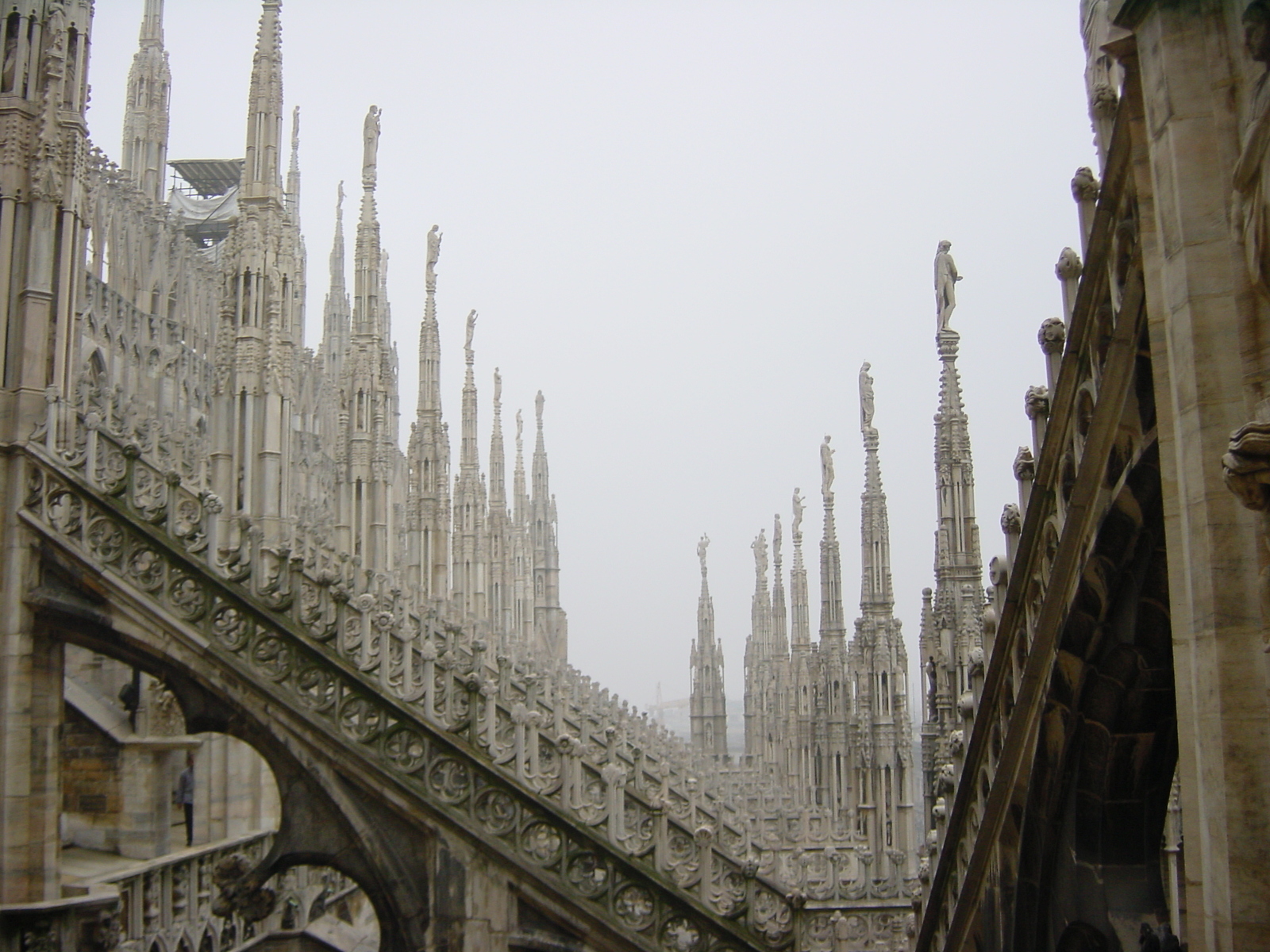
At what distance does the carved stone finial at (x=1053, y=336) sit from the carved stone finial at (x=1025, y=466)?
0.67 m

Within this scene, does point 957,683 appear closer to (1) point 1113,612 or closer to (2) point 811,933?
(2) point 811,933

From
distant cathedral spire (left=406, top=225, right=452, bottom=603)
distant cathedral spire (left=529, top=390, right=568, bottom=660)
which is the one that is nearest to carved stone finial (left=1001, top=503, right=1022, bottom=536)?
distant cathedral spire (left=406, top=225, right=452, bottom=603)

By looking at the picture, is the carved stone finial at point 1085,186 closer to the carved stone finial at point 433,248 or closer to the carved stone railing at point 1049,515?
the carved stone railing at point 1049,515

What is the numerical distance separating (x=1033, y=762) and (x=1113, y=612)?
1.15 m

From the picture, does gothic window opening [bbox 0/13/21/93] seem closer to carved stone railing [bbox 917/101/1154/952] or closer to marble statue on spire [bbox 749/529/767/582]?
carved stone railing [bbox 917/101/1154/952]

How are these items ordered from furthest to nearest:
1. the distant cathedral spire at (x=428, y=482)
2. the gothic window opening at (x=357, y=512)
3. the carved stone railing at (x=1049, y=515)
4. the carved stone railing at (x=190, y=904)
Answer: the distant cathedral spire at (x=428, y=482), the gothic window opening at (x=357, y=512), the carved stone railing at (x=190, y=904), the carved stone railing at (x=1049, y=515)

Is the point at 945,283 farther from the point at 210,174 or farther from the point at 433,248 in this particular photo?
the point at 210,174

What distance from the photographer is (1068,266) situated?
20.1ft

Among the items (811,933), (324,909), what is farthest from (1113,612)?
(324,909)

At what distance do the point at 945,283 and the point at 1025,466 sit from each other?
1087 centimetres

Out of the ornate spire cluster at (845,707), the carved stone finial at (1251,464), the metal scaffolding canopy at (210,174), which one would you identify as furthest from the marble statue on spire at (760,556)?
the carved stone finial at (1251,464)

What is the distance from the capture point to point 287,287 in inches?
672

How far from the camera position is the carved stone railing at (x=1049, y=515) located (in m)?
5.19

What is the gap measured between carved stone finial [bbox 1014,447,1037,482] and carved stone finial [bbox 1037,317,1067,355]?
0.67 metres
